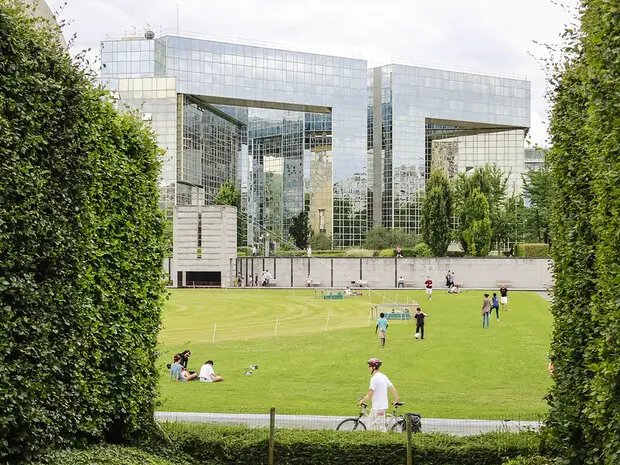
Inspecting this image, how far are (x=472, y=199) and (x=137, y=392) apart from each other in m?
66.2

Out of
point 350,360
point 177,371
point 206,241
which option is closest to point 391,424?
point 177,371

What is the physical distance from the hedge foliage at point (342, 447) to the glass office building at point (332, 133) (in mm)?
81074

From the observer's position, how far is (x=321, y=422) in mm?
14703

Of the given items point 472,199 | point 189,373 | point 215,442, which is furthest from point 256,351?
point 472,199

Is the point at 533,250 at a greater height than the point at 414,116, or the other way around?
the point at 414,116

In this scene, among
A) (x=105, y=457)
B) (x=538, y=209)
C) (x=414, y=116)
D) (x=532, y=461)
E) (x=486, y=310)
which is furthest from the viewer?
(x=414, y=116)

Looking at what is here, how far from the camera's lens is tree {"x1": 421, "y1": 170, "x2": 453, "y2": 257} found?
2916 inches

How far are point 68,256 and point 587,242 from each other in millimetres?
6692

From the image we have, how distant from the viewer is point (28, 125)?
8.66 meters

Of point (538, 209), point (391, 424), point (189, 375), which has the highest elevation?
point (538, 209)

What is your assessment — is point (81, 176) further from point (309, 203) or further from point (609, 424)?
point (309, 203)

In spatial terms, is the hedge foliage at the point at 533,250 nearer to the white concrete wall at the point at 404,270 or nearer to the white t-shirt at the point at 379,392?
the white concrete wall at the point at 404,270

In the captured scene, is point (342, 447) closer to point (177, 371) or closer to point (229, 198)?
point (177, 371)

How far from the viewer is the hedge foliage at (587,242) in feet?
23.1
